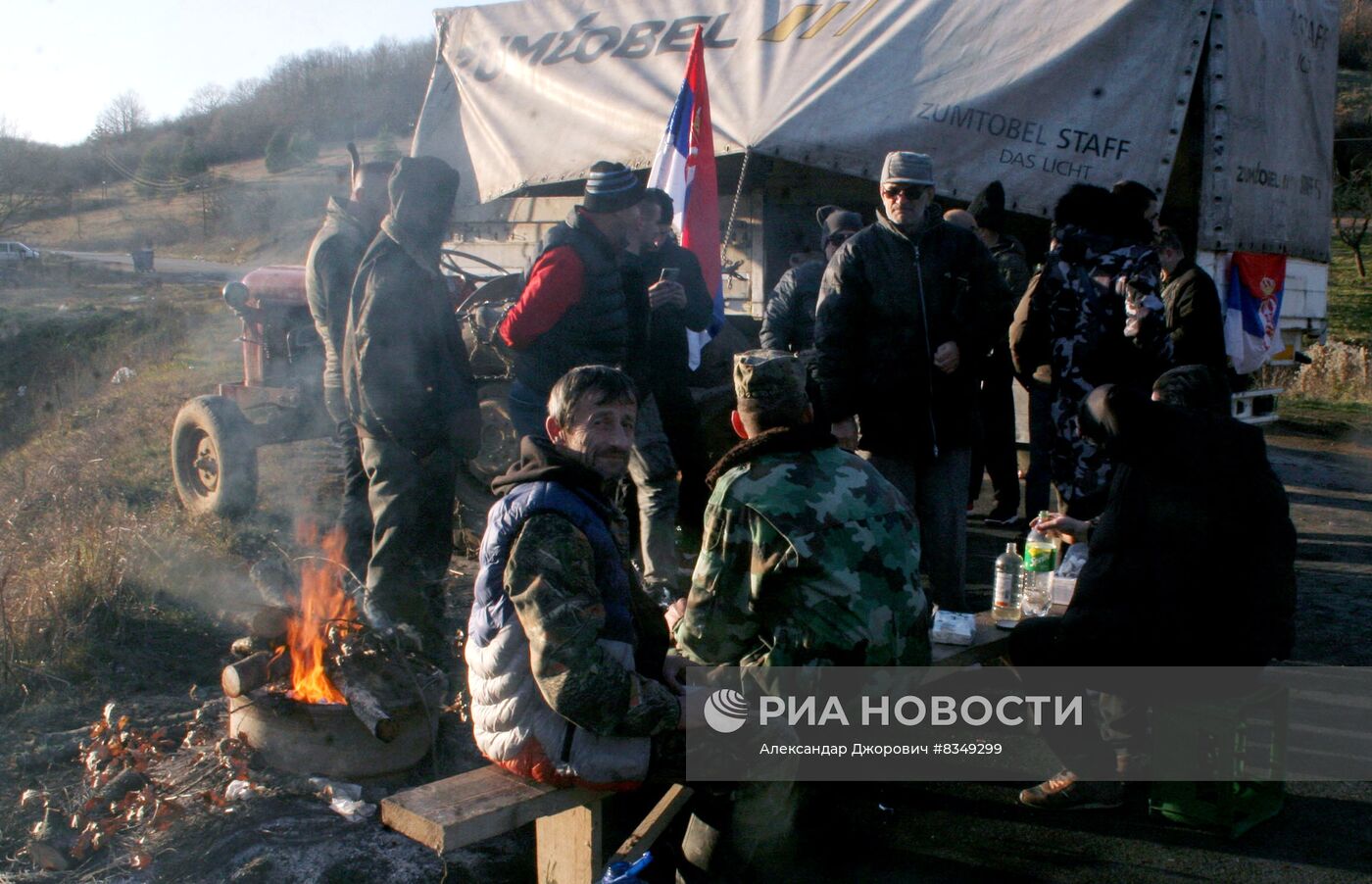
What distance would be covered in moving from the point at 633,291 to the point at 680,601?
2.00m

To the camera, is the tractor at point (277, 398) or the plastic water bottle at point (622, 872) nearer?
the plastic water bottle at point (622, 872)

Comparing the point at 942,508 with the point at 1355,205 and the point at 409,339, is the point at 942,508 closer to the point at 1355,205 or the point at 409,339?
the point at 409,339

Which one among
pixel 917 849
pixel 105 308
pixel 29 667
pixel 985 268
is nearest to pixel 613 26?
pixel 985 268

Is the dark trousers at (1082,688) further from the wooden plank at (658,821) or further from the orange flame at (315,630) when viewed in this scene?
the orange flame at (315,630)

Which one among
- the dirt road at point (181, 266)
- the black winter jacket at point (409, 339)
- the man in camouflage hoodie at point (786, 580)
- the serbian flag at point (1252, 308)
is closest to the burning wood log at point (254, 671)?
the black winter jacket at point (409, 339)

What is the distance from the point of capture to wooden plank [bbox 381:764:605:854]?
8.51 ft

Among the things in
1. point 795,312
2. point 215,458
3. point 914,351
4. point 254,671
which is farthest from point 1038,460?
point 215,458

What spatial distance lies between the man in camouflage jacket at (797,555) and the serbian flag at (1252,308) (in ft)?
17.7

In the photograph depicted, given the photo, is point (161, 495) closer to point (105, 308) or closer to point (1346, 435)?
point (1346, 435)

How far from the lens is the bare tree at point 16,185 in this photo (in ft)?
152

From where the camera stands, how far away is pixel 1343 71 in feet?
122

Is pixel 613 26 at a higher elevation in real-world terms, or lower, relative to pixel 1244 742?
higher

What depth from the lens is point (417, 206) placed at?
185 inches

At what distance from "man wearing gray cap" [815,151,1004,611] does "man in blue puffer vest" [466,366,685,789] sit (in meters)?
1.97
